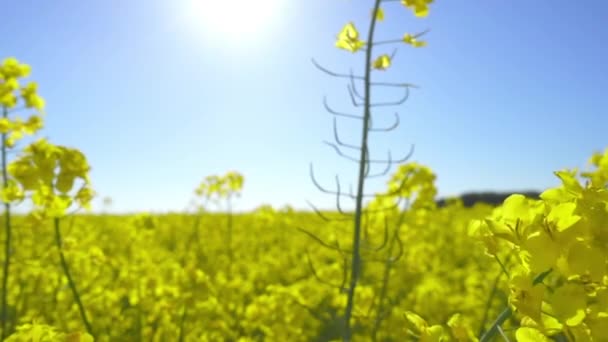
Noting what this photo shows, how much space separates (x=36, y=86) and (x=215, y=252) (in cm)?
457

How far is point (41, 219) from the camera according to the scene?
2.96 m

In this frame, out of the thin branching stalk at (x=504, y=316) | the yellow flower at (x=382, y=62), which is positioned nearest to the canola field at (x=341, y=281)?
the thin branching stalk at (x=504, y=316)

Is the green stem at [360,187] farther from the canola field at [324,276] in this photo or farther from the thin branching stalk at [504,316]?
the thin branching stalk at [504,316]

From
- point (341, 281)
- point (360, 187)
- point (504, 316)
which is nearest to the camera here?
point (504, 316)

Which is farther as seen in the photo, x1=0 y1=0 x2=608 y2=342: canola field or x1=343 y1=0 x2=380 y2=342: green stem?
x1=343 y1=0 x2=380 y2=342: green stem

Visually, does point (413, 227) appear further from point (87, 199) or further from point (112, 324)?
→ point (87, 199)

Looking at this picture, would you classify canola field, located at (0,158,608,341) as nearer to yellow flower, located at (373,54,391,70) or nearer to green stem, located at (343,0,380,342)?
green stem, located at (343,0,380,342)

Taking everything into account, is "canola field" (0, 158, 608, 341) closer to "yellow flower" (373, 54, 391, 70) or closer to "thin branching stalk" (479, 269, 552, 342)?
"thin branching stalk" (479, 269, 552, 342)

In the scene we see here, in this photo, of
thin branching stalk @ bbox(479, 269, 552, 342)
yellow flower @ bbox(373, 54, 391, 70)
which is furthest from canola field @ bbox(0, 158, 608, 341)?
yellow flower @ bbox(373, 54, 391, 70)

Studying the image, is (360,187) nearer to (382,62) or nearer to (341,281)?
(382,62)

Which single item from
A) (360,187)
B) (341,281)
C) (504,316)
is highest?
(360,187)

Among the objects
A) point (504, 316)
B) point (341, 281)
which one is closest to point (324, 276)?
point (341, 281)

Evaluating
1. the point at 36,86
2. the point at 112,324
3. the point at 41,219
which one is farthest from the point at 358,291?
the point at 36,86

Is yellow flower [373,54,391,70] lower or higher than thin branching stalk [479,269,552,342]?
higher
